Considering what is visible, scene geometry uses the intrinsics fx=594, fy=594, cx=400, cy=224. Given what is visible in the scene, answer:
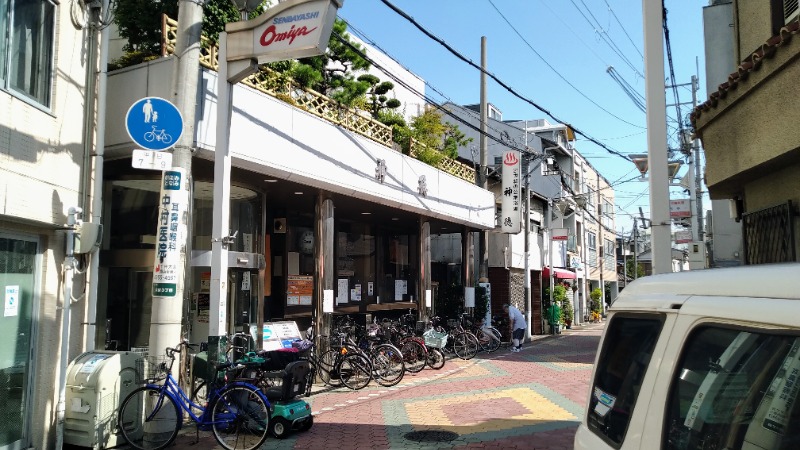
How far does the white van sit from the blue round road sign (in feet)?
21.3

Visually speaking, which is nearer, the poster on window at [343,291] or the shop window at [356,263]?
the poster on window at [343,291]

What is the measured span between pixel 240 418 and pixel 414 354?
25.7 feet

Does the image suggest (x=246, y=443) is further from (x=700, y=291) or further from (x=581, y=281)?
(x=581, y=281)

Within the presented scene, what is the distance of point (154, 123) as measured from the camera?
749cm

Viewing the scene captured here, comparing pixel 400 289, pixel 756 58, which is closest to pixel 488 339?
pixel 400 289

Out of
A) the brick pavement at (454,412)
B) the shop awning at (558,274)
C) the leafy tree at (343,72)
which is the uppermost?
the leafy tree at (343,72)

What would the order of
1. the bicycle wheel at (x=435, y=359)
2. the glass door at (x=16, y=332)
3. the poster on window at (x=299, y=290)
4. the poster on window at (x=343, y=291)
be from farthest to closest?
the poster on window at (x=343, y=291) → the bicycle wheel at (x=435, y=359) → the poster on window at (x=299, y=290) → the glass door at (x=16, y=332)

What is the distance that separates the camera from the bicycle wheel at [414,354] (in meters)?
14.7

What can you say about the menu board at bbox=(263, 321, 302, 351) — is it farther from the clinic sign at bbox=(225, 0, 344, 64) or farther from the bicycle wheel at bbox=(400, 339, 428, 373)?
the clinic sign at bbox=(225, 0, 344, 64)

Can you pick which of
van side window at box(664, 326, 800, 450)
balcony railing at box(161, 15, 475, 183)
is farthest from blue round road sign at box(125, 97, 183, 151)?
van side window at box(664, 326, 800, 450)

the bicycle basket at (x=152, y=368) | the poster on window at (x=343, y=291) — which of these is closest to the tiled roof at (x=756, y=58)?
the bicycle basket at (x=152, y=368)

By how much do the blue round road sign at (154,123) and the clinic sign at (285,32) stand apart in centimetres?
141

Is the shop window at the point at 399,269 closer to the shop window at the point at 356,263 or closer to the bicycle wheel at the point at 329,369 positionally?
the shop window at the point at 356,263

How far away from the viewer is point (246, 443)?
733 centimetres
